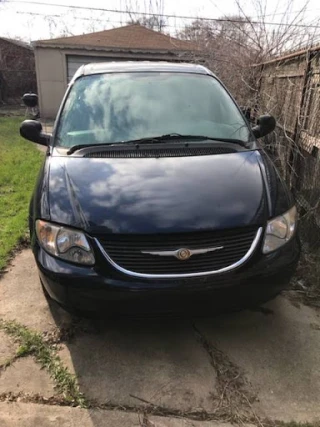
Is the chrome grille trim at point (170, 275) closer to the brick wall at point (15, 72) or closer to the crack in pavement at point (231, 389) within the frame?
the crack in pavement at point (231, 389)

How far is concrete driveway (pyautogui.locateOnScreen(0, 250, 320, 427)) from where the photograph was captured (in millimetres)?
2223

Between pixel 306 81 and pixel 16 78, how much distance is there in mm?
21242

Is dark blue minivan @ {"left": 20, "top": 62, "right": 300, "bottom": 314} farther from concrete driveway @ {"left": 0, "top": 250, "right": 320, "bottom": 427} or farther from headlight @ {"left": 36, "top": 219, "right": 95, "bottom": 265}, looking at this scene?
concrete driveway @ {"left": 0, "top": 250, "right": 320, "bottom": 427}

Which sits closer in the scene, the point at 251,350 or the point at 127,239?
the point at 127,239

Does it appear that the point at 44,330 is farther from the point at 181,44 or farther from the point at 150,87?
the point at 181,44

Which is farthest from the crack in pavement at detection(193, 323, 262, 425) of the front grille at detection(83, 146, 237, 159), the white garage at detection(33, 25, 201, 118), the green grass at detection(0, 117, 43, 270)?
the white garage at detection(33, 25, 201, 118)

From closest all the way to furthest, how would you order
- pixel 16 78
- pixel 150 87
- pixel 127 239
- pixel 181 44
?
pixel 127 239 → pixel 150 87 → pixel 181 44 → pixel 16 78

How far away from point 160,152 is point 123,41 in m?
15.0

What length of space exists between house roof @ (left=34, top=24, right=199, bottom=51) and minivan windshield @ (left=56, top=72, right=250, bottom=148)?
11.0m

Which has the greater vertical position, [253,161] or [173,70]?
[173,70]

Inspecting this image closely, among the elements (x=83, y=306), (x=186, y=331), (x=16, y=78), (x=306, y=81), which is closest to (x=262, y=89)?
(x=306, y=81)

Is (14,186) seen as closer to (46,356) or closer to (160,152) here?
(160,152)

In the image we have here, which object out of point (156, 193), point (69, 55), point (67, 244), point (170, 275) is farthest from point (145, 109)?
point (69, 55)

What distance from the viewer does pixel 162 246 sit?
7.87 feet
